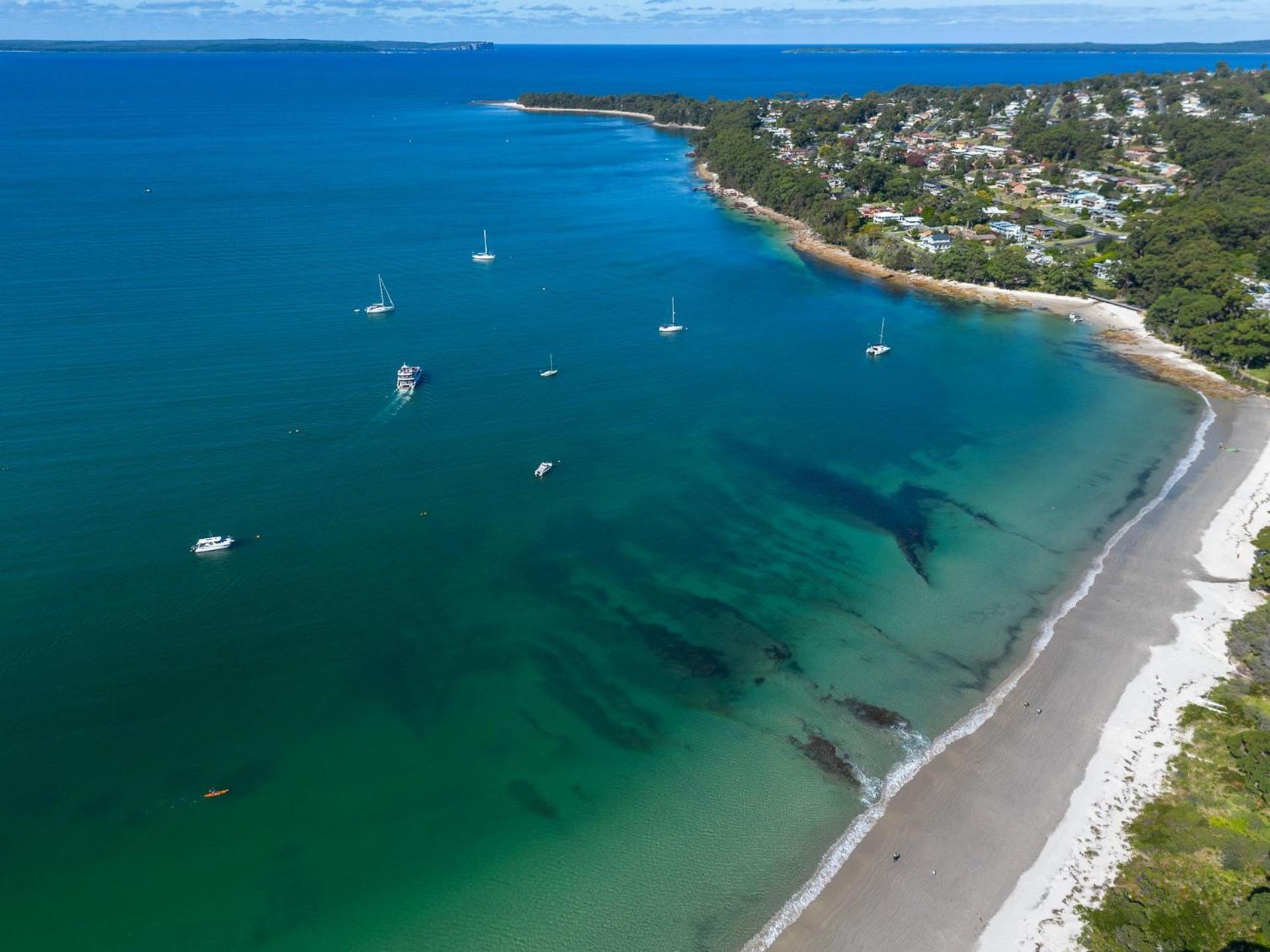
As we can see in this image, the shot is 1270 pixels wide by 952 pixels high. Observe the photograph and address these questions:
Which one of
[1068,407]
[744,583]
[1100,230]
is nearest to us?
[744,583]

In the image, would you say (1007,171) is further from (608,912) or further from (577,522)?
(608,912)

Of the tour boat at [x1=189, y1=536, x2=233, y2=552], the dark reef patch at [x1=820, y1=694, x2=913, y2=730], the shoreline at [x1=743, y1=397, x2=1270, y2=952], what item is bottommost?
the dark reef patch at [x1=820, y1=694, x2=913, y2=730]

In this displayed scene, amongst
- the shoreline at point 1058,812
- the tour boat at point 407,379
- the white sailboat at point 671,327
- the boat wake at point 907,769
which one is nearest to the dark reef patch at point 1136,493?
the boat wake at point 907,769

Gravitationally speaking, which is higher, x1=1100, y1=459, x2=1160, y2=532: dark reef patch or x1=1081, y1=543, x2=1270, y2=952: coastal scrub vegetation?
x1=1081, y1=543, x2=1270, y2=952: coastal scrub vegetation

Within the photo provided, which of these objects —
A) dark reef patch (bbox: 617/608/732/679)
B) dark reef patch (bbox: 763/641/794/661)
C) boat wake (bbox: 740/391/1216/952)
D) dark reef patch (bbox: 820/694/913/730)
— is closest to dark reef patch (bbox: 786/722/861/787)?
boat wake (bbox: 740/391/1216/952)

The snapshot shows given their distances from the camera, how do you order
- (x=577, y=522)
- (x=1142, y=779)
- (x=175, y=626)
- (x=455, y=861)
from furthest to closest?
1. (x=577, y=522)
2. (x=175, y=626)
3. (x=1142, y=779)
4. (x=455, y=861)

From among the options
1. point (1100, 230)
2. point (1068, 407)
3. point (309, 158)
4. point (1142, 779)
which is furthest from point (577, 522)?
point (309, 158)

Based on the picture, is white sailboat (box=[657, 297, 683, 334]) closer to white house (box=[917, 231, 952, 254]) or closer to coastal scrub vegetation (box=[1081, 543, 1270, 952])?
white house (box=[917, 231, 952, 254])

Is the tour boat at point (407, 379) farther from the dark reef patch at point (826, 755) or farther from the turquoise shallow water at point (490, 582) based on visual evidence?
the dark reef patch at point (826, 755)
